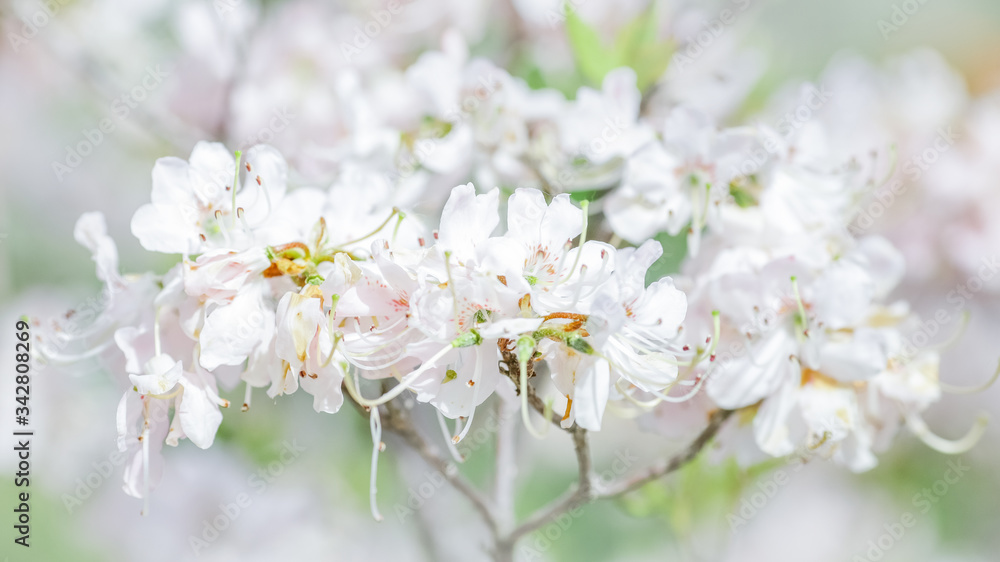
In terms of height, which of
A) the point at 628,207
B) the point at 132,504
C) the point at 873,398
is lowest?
the point at 132,504

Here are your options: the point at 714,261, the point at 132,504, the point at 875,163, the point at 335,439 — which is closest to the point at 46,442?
the point at 132,504

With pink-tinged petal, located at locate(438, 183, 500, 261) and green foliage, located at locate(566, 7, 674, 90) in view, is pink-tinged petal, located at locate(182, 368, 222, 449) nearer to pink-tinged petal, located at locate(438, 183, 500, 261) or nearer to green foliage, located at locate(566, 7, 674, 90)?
pink-tinged petal, located at locate(438, 183, 500, 261)

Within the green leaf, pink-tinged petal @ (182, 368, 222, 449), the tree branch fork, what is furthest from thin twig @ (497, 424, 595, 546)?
the green leaf

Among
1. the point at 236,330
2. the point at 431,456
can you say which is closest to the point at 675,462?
the point at 431,456

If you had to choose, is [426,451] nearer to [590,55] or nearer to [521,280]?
[521,280]

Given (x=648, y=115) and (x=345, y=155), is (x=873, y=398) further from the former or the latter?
(x=345, y=155)
